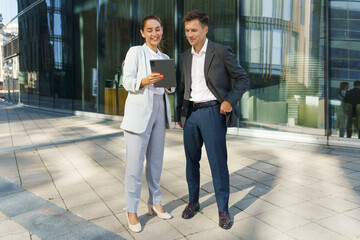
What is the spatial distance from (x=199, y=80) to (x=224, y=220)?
1.36 metres

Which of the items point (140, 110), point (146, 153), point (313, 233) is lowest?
point (313, 233)

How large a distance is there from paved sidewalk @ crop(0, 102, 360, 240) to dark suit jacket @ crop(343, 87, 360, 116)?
1.18 metres

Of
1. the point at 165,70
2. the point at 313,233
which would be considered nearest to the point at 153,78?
the point at 165,70

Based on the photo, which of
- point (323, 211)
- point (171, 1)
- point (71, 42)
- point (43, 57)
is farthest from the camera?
point (43, 57)

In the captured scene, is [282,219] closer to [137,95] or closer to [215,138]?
[215,138]

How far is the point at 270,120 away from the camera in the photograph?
7875 millimetres

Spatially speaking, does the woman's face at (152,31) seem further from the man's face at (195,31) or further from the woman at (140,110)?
the man's face at (195,31)

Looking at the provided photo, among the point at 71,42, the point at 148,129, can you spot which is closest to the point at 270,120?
the point at 148,129

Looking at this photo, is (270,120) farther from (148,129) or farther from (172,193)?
(148,129)

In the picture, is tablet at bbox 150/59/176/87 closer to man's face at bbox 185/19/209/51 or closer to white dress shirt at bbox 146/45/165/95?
white dress shirt at bbox 146/45/165/95

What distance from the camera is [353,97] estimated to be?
676cm

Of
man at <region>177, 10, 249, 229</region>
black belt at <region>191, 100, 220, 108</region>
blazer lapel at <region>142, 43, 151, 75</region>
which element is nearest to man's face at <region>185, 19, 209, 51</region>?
man at <region>177, 10, 249, 229</region>

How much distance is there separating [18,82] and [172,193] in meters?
19.1

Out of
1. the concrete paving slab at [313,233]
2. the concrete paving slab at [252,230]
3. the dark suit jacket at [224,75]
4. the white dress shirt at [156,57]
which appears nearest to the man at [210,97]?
the dark suit jacket at [224,75]
